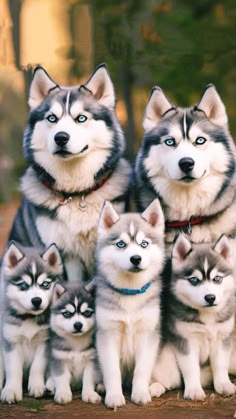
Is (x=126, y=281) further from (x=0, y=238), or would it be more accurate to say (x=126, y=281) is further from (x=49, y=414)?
(x=0, y=238)

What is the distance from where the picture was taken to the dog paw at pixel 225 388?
514 centimetres

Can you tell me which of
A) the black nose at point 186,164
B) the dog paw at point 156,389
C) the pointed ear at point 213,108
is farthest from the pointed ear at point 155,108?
the dog paw at point 156,389

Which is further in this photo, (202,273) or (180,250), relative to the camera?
(180,250)

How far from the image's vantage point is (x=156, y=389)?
5.18m

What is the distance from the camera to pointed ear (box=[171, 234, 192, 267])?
5.30m

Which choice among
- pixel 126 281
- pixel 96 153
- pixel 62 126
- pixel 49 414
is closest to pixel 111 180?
pixel 96 153

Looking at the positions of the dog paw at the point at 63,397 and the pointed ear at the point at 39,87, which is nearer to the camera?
the dog paw at the point at 63,397

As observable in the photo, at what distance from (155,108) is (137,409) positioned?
2.19 meters

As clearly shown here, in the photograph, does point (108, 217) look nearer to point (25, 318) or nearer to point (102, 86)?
point (25, 318)

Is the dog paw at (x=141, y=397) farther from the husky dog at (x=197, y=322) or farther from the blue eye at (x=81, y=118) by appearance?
the blue eye at (x=81, y=118)

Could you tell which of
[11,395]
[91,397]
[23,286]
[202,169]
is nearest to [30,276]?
[23,286]

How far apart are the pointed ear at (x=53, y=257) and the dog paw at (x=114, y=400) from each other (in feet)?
3.39

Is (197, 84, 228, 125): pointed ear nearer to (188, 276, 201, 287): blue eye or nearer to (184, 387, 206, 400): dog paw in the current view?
(188, 276, 201, 287): blue eye

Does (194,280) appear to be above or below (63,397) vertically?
above
